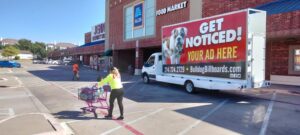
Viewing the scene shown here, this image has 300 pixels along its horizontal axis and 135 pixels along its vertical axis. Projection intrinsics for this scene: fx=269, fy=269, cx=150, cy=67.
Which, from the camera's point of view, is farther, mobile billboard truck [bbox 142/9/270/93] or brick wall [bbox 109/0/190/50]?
brick wall [bbox 109/0/190/50]

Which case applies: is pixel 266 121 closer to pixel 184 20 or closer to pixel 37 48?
pixel 184 20

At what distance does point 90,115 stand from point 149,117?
6.87 ft

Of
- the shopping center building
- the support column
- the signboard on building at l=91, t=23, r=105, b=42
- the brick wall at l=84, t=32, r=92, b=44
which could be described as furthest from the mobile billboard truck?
the brick wall at l=84, t=32, r=92, b=44

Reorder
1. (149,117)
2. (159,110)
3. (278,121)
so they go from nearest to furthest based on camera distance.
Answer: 1. (278,121)
2. (149,117)
3. (159,110)

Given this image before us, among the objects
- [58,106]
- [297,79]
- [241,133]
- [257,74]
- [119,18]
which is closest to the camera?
[241,133]

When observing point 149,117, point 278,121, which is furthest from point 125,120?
point 278,121

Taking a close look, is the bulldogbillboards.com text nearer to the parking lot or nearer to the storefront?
the parking lot

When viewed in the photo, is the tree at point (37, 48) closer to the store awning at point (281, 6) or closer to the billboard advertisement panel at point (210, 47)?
the billboard advertisement panel at point (210, 47)

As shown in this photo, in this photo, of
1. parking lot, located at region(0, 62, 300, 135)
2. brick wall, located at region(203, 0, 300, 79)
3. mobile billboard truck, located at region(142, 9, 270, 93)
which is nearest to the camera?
parking lot, located at region(0, 62, 300, 135)

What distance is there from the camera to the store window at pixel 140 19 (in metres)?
31.5

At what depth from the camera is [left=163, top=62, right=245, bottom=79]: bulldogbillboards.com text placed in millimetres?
12094

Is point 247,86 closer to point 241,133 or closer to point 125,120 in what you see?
point 241,133

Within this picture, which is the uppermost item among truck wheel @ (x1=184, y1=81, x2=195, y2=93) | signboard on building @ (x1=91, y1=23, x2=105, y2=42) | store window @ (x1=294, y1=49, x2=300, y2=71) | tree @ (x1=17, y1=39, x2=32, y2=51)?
tree @ (x1=17, y1=39, x2=32, y2=51)

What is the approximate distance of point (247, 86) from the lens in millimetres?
11773
